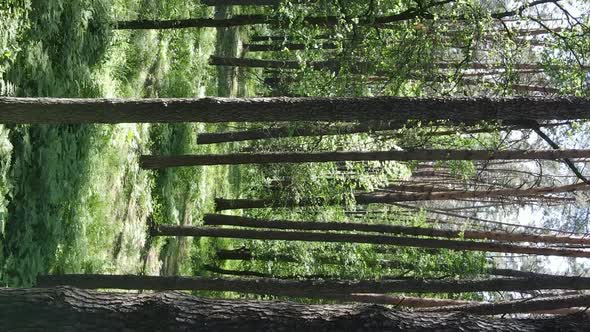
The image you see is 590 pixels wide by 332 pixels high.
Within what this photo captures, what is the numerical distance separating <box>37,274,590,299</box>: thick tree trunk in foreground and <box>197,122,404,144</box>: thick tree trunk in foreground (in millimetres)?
2871

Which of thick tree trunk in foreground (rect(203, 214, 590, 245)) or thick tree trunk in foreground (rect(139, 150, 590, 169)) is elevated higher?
thick tree trunk in foreground (rect(139, 150, 590, 169))

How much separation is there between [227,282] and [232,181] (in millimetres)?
9718

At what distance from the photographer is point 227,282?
888cm

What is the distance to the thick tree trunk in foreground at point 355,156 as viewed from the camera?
9090mm

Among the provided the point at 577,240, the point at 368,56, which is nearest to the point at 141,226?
the point at 368,56

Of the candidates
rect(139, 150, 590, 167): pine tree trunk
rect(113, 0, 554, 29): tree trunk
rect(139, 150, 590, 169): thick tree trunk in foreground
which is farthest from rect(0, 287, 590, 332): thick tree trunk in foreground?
rect(113, 0, 554, 29): tree trunk

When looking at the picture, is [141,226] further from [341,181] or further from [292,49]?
[292,49]

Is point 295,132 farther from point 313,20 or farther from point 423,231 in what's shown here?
point 423,231

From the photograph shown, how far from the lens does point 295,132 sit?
1146 centimetres

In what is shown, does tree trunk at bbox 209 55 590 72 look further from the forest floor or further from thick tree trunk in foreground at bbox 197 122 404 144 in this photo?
the forest floor

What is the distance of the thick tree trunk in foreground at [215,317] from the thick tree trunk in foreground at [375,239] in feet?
27.7

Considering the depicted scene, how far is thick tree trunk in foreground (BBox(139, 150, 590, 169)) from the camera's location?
909cm

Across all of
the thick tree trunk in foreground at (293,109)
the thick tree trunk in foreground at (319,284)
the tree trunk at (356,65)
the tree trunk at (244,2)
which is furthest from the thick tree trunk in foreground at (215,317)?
the tree trunk at (244,2)

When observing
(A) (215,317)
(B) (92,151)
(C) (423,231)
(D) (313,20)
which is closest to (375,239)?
(C) (423,231)
